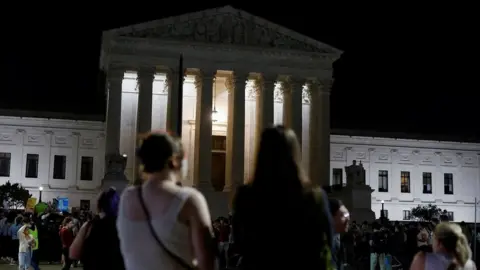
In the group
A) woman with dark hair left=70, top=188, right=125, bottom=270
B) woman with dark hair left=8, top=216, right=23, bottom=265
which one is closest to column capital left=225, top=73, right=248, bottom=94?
woman with dark hair left=8, top=216, right=23, bottom=265

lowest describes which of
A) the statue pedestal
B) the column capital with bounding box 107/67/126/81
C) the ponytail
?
the statue pedestal

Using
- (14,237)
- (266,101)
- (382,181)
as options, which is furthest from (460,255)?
(382,181)

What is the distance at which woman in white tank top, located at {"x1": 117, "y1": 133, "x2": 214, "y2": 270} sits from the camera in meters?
4.06

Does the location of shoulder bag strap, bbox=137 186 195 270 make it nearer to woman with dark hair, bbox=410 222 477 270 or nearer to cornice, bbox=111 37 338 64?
woman with dark hair, bbox=410 222 477 270

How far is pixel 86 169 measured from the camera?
54031 millimetres

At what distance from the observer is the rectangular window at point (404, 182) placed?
198 feet

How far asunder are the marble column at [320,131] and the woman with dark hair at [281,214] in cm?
4158

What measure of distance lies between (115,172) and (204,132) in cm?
772

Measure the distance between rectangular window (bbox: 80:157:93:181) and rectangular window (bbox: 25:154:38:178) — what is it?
144 inches

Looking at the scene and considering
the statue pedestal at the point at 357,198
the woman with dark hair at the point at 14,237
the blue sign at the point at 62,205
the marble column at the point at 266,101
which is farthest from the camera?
the marble column at the point at 266,101

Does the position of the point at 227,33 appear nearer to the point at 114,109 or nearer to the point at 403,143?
the point at 114,109

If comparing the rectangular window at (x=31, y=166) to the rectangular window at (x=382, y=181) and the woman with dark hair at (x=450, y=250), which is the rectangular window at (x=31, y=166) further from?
the woman with dark hair at (x=450, y=250)

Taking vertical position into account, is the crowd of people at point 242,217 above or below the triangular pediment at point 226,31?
below

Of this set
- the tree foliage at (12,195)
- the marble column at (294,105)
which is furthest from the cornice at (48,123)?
the marble column at (294,105)
